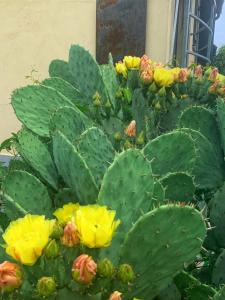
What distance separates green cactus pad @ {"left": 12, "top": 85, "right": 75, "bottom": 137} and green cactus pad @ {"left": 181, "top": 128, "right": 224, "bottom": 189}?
485 millimetres

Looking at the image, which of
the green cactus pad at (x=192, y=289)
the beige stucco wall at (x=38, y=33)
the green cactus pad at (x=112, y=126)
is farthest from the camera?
the beige stucco wall at (x=38, y=33)

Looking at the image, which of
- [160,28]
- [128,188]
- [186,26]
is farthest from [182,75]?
[160,28]

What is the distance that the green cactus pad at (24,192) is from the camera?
140 cm

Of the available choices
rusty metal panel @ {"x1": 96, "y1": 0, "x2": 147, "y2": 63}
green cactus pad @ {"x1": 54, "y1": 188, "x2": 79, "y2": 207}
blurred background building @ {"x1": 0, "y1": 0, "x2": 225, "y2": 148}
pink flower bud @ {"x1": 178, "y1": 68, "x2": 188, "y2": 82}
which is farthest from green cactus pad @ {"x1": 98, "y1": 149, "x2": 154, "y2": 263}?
rusty metal panel @ {"x1": 96, "y1": 0, "x2": 147, "y2": 63}

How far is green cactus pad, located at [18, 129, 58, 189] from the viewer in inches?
62.6

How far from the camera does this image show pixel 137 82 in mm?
2076

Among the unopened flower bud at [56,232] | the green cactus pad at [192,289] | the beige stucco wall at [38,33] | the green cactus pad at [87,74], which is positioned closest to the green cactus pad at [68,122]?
the green cactus pad at [87,74]

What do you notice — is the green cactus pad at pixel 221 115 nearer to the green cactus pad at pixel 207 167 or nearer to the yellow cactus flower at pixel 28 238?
the green cactus pad at pixel 207 167

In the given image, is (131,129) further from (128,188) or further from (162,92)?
(128,188)

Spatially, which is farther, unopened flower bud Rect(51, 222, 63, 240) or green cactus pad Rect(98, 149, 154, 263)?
green cactus pad Rect(98, 149, 154, 263)

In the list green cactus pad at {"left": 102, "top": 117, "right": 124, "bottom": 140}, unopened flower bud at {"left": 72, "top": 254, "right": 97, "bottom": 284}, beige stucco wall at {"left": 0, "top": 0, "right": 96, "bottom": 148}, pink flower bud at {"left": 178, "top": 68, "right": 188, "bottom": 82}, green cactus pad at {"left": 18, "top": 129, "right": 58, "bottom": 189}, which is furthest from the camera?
beige stucco wall at {"left": 0, "top": 0, "right": 96, "bottom": 148}

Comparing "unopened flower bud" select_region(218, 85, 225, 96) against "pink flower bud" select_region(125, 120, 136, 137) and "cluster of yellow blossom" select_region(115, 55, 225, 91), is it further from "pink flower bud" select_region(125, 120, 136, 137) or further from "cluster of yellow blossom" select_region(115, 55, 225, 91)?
"pink flower bud" select_region(125, 120, 136, 137)

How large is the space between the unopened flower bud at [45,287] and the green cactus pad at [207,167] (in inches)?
37.0

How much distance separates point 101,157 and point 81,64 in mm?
837
